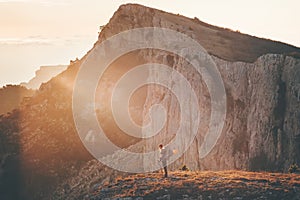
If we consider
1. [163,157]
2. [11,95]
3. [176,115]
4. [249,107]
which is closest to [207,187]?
[163,157]

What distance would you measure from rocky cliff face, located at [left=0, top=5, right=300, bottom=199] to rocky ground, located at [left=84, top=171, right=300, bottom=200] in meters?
11.7

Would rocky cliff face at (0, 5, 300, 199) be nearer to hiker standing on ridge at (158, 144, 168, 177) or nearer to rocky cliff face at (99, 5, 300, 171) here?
rocky cliff face at (99, 5, 300, 171)

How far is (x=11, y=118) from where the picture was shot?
72.8 meters

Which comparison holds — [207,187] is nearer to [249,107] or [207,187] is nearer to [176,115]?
[249,107]

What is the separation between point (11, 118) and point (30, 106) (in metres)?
2.77

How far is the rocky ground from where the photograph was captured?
29.9 m

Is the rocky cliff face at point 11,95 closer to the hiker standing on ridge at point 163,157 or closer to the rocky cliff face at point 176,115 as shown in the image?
the rocky cliff face at point 176,115

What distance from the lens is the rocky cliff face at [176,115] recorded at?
1820 inches

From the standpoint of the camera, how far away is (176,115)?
185ft

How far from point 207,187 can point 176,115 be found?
25235 mm

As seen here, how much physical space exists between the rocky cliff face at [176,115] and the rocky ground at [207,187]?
459 inches

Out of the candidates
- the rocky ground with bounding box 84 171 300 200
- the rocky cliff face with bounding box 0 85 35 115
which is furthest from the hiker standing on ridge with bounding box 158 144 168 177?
the rocky cliff face with bounding box 0 85 35 115

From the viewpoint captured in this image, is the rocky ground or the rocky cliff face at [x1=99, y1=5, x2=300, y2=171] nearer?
the rocky ground

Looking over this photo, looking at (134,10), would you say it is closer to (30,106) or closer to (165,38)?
(165,38)
